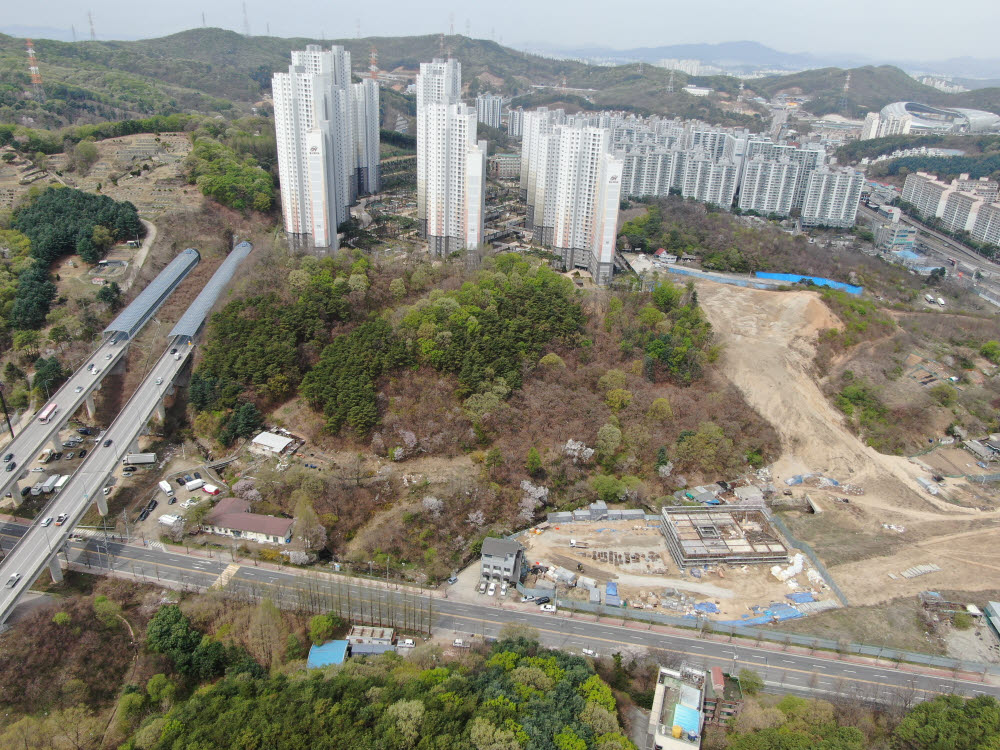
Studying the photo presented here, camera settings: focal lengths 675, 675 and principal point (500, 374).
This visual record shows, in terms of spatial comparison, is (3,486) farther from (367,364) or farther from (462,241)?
(462,241)

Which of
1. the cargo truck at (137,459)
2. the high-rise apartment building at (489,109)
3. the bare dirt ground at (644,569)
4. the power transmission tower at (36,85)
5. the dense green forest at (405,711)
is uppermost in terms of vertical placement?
the power transmission tower at (36,85)

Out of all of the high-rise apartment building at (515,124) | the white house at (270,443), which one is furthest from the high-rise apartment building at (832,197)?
the white house at (270,443)

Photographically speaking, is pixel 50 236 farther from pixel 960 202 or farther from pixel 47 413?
pixel 960 202

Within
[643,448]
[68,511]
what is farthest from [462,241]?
[68,511]

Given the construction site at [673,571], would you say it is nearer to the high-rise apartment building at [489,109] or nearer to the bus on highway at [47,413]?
the bus on highway at [47,413]

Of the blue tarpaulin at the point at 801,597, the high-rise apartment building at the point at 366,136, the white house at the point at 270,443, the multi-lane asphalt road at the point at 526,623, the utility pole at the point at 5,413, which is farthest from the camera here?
the high-rise apartment building at the point at 366,136

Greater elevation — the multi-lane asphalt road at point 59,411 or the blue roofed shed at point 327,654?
the multi-lane asphalt road at point 59,411
